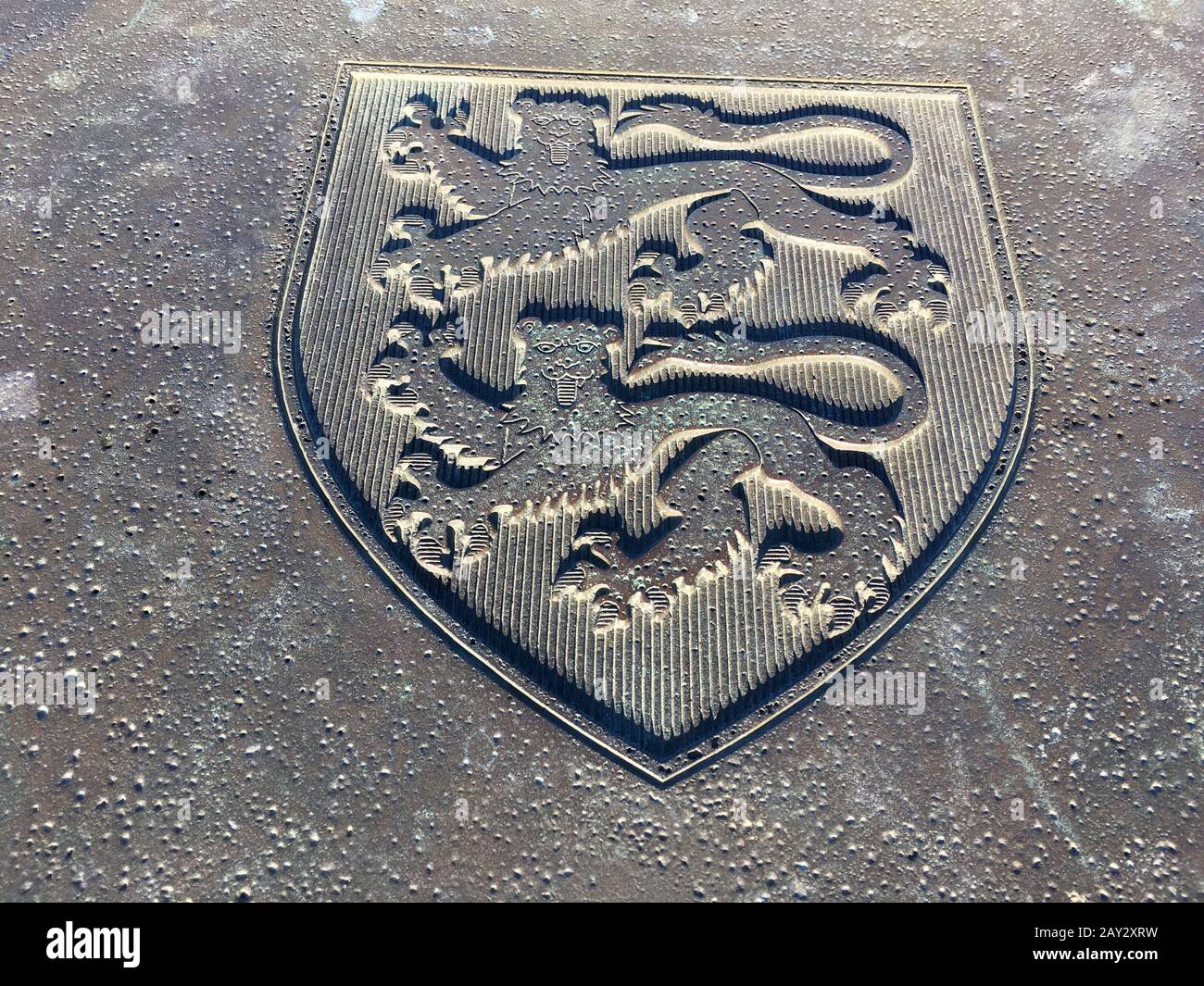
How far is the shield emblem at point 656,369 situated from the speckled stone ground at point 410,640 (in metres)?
0.47

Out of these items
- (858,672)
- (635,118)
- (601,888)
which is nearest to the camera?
(601,888)

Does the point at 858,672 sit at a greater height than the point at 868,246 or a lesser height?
lesser

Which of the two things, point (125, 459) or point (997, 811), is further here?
point (125, 459)

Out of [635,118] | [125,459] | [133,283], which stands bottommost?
[125,459]

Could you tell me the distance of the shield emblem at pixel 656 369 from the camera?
33.6 ft

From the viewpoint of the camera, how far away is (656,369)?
11.5m

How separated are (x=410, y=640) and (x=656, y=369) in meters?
4.27

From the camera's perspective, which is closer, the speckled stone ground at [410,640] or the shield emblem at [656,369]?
the speckled stone ground at [410,640]

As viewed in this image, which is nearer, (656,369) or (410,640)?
(410,640)

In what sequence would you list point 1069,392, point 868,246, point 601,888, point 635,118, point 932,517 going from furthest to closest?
point 635,118, point 868,246, point 1069,392, point 932,517, point 601,888

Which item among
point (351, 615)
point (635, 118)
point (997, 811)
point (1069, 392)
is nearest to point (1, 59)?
point (635, 118)

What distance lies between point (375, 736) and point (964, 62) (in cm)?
1259

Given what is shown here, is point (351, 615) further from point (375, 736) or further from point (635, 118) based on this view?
point (635, 118)

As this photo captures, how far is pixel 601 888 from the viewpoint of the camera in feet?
30.1
